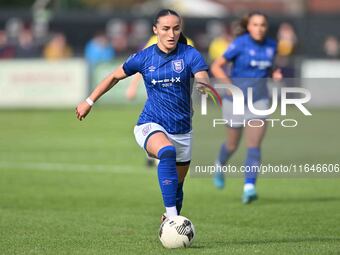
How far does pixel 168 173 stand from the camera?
30.4ft

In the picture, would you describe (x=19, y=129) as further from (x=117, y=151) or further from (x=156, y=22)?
(x=156, y=22)

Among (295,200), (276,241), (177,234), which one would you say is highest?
(177,234)

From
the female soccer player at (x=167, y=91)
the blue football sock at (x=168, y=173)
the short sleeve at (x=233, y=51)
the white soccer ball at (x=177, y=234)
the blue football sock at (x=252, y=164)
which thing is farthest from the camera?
the short sleeve at (x=233, y=51)

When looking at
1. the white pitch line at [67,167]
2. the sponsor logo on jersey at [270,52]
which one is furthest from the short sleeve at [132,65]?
the white pitch line at [67,167]

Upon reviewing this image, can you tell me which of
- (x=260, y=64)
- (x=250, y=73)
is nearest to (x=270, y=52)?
(x=260, y=64)

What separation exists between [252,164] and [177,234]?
4265 mm

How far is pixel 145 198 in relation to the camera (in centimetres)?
1381

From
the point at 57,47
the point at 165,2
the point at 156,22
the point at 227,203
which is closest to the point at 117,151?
the point at 227,203

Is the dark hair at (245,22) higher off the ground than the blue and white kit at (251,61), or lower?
higher

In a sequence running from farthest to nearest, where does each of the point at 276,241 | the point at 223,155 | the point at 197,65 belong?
the point at 223,155 → the point at 276,241 → the point at 197,65

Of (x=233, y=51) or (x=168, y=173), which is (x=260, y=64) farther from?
(x=168, y=173)

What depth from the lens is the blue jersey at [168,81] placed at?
951 centimetres

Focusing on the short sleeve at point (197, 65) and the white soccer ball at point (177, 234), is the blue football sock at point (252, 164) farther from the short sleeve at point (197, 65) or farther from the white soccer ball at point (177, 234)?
the white soccer ball at point (177, 234)

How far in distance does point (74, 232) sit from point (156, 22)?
7.52 ft
